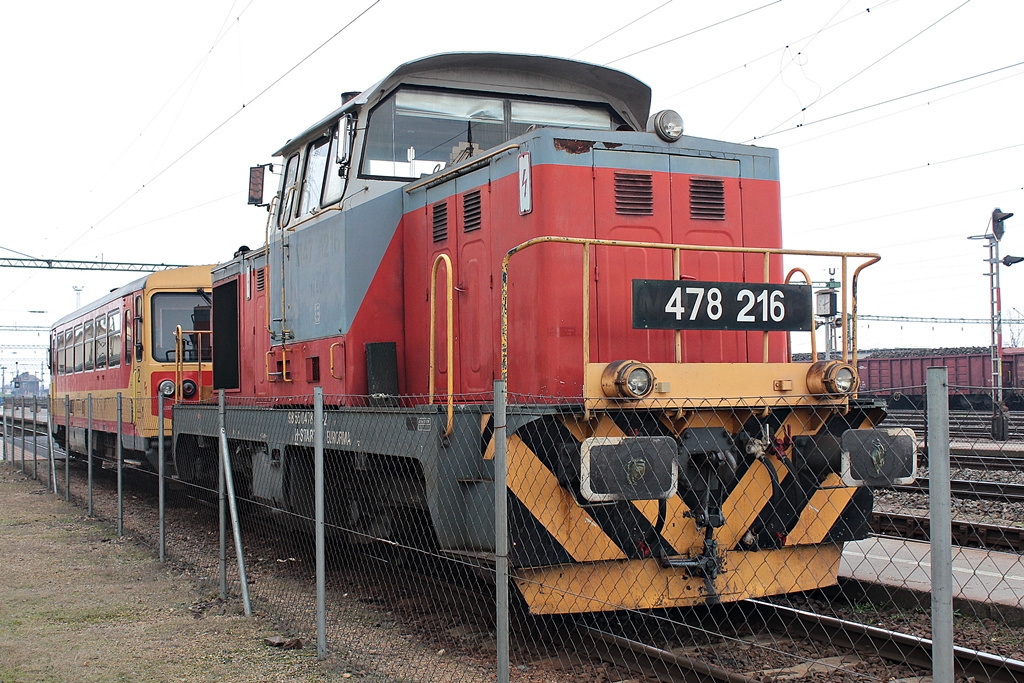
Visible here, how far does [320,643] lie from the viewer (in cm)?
548

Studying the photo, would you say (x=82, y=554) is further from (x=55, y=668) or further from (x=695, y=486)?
(x=695, y=486)

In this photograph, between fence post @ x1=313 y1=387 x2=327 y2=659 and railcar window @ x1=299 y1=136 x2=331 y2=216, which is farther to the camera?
railcar window @ x1=299 y1=136 x2=331 y2=216

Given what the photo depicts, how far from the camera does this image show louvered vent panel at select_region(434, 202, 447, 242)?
6.53 meters

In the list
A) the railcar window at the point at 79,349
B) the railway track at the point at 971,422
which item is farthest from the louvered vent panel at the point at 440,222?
the railway track at the point at 971,422

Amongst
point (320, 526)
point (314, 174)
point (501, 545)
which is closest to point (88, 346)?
point (314, 174)

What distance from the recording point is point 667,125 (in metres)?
6.04

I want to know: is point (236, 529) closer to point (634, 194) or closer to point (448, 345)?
point (448, 345)

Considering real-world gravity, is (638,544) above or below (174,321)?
below

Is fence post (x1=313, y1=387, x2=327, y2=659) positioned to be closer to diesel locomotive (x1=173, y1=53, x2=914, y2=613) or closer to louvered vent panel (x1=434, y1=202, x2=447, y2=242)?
diesel locomotive (x1=173, y1=53, x2=914, y2=613)

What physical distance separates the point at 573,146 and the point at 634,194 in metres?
0.53

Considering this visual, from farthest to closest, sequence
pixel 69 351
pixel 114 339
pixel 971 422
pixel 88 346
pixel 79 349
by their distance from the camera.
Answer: pixel 971 422, pixel 69 351, pixel 79 349, pixel 88 346, pixel 114 339

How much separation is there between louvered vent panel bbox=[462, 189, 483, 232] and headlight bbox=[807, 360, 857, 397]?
7.68 ft

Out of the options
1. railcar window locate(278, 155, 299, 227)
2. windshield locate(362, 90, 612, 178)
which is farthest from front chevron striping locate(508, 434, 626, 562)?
railcar window locate(278, 155, 299, 227)

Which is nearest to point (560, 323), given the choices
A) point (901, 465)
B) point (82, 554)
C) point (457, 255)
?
point (457, 255)
